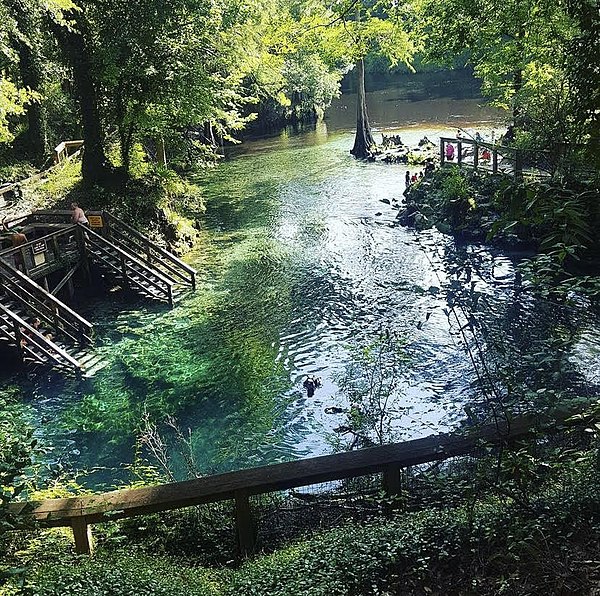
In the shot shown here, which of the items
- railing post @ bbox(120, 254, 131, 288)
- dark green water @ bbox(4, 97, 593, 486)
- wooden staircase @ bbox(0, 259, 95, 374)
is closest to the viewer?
dark green water @ bbox(4, 97, 593, 486)

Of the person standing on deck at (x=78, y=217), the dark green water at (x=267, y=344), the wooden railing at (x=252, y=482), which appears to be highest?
the person standing on deck at (x=78, y=217)

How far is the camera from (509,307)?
46.2 feet

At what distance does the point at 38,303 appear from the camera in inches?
547

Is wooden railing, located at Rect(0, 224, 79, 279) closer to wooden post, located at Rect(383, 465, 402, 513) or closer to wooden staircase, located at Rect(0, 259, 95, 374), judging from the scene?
wooden staircase, located at Rect(0, 259, 95, 374)

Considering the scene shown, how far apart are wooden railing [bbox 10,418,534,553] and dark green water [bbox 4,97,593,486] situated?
3.92 ft

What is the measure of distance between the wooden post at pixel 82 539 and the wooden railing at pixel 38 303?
9.72 metres

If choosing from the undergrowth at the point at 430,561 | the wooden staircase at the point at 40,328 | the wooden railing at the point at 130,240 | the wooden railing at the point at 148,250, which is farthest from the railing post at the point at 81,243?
the undergrowth at the point at 430,561

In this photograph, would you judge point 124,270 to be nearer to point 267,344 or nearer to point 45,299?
point 45,299

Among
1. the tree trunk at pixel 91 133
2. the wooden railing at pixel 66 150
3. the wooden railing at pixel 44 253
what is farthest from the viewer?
the wooden railing at pixel 66 150

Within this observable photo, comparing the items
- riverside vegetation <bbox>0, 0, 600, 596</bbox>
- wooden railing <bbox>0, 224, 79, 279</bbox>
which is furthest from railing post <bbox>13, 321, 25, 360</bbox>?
wooden railing <bbox>0, 224, 79, 279</bbox>

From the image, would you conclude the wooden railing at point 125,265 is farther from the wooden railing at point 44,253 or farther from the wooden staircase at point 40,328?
the wooden staircase at point 40,328

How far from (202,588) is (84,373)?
9.58m

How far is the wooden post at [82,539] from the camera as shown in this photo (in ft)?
15.8

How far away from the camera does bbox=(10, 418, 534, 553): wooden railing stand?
4.73 meters
